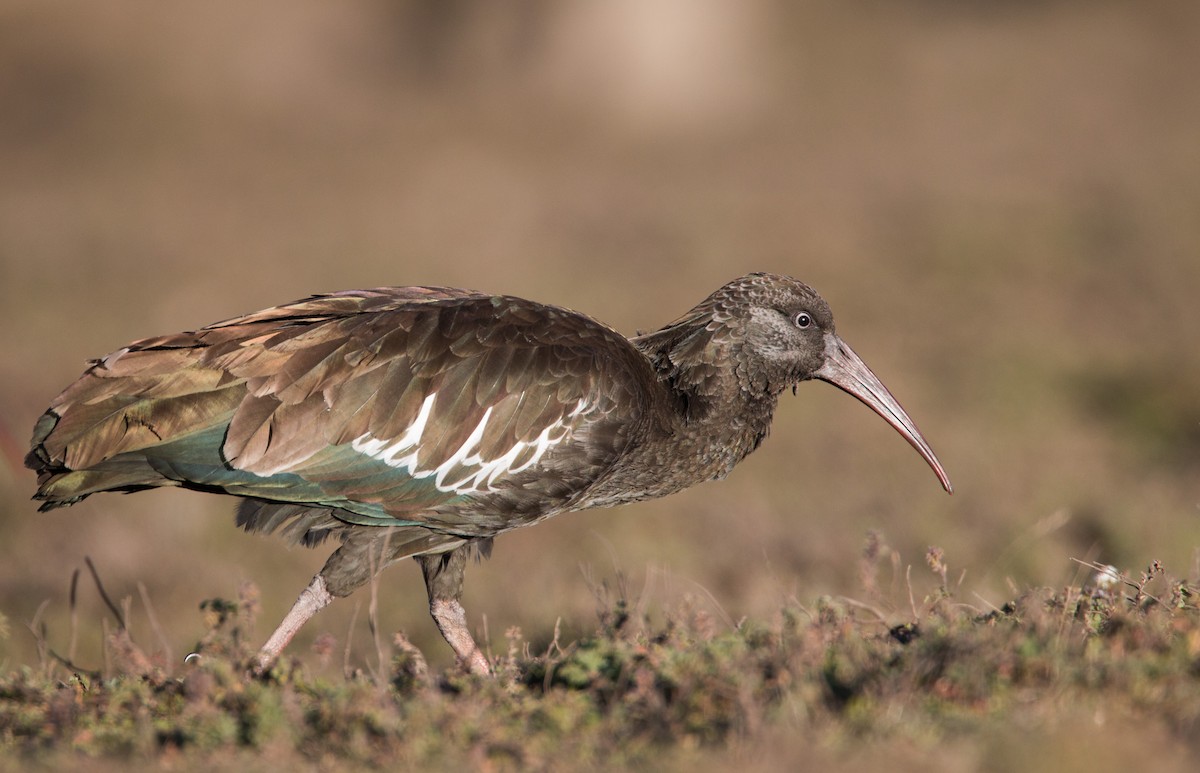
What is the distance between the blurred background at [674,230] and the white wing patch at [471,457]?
600 millimetres

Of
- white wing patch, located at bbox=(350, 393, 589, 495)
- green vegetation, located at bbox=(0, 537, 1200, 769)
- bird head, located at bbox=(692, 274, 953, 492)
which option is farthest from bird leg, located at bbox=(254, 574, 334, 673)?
bird head, located at bbox=(692, 274, 953, 492)

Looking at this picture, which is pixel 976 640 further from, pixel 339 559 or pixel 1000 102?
pixel 1000 102

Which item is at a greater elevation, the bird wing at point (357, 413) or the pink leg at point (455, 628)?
the bird wing at point (357, 413)

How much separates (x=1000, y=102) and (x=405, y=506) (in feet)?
66.7

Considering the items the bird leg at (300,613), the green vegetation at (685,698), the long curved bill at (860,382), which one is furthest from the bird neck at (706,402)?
the bird leg at (300,613)

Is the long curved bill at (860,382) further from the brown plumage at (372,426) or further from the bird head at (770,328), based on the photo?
the brown plumage at (372,426)

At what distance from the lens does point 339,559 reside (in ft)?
18.0

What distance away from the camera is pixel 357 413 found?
546 cm

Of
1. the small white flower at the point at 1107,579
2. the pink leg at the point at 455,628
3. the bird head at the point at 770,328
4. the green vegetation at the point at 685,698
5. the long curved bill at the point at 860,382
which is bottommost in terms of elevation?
the pink leg at the point at 455,628

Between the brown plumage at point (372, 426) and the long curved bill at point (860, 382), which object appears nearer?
the brown plumage at point (372, 426)

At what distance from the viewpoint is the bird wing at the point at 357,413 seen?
5.36m

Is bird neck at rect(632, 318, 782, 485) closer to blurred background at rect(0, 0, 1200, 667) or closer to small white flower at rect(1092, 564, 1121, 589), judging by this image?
blurred background at rect(0, 0, 1200, 667)

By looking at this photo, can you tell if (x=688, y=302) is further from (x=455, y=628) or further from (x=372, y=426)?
(x=372, y=426)

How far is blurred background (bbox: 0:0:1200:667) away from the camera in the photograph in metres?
9.15
